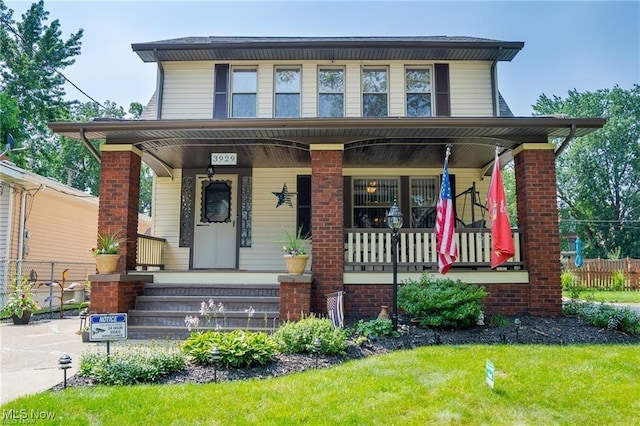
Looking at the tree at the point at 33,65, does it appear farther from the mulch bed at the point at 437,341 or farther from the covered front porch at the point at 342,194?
the mulch bed at the point at 437,341

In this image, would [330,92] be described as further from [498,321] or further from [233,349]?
[233,349]

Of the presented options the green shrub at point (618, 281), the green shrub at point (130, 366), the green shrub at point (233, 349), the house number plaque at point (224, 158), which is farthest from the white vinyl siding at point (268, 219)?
the green shrub at point (618, 281)

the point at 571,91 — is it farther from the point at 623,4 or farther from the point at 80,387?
the point at 80,387

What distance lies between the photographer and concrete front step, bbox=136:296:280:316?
24.2 feet

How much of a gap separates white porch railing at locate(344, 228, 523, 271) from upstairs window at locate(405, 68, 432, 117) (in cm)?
332

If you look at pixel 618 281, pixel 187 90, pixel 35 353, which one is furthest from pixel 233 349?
pixel 618 281

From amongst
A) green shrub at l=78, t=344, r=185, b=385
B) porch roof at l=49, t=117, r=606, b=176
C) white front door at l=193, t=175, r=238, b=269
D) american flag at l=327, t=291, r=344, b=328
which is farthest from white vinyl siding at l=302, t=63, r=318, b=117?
green shrub at l=78, t=344, r=185, b=385

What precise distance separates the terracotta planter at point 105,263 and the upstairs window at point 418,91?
6749mm

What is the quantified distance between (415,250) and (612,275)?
15449 mm

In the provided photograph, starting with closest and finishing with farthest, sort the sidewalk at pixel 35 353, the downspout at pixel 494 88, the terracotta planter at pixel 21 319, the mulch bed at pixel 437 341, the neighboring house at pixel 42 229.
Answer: the sidewalk at pixel 35 353, the mulch bed at pixel 437 341, the terracotta planter at pixel 21 319, the downspout at pixel 494 88, the neighboring house at pixel 42 229

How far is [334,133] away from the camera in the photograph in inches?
311

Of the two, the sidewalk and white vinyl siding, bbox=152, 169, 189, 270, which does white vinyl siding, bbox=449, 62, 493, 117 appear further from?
the sidewalk

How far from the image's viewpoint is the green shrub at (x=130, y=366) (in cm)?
442

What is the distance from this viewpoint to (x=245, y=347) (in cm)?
488
